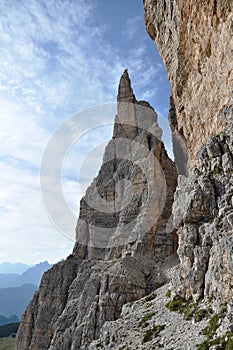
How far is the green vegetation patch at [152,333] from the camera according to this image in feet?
110

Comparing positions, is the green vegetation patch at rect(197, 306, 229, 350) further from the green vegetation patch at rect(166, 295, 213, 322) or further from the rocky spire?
the rocky spire

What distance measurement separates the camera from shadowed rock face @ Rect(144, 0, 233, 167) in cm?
4006

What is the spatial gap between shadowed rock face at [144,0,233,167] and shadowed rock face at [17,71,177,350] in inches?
995

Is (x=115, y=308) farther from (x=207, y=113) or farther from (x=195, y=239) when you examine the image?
(x=207, y=113)

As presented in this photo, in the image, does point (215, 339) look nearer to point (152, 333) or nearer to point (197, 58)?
point (152, 333)

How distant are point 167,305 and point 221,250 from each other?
13.2 metres

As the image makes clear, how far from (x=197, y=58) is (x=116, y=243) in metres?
50.7

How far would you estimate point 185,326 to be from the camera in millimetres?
30328

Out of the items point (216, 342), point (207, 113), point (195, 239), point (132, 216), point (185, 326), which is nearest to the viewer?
point (216, 342)

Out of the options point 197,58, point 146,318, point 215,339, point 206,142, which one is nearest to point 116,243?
point 146,318

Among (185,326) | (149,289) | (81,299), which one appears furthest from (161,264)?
(185,326)

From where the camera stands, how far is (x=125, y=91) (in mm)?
119312

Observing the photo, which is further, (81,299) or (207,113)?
(81,299)

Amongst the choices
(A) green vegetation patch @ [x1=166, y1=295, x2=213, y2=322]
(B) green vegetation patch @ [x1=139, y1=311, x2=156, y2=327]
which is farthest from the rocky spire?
(A) green vegetation patch @ [x1=166, y1=295, x2=213, y2=322]
